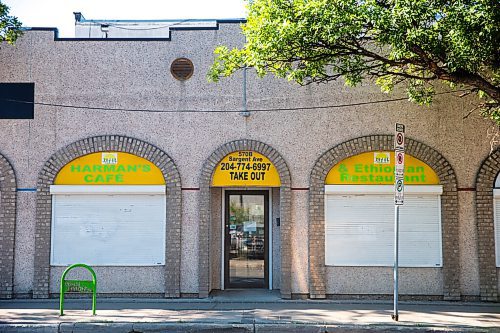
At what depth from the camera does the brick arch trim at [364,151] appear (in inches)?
449

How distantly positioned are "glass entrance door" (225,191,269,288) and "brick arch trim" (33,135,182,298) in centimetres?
164

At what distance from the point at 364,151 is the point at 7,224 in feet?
25.7

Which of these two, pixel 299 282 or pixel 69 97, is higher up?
pixel 69 97

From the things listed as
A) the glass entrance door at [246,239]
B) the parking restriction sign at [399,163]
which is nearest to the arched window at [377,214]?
the glass entrance door at [246,239]

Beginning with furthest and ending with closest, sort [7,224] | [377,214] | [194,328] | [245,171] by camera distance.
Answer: [245,171], [377,214], [7,224], [194,328]

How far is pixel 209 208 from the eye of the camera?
1177 centimetres

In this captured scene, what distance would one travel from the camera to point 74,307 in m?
10.8

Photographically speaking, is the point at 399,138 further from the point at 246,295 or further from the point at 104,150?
the point at 104,150

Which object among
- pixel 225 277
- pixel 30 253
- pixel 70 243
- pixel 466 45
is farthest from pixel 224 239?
pixel 466 45

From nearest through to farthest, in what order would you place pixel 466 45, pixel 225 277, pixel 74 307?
1. pixel 466 45
2. pixel 74 307
3. pixel 225 277

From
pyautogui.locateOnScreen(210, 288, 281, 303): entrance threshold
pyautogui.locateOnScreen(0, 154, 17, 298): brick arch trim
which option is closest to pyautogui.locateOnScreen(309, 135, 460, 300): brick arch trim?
pyautogui.locateOnScreen(210, 288, 281, 303): entrance threshold

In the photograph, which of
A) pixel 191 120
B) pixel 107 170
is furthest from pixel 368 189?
pixel 107 170

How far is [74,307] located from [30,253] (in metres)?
1.82

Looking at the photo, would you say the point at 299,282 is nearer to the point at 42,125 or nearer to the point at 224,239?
the point at 224,239
